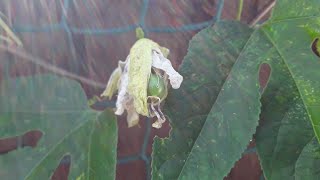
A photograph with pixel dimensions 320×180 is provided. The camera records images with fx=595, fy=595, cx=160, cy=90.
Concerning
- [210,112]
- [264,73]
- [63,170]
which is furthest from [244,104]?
[63,170]

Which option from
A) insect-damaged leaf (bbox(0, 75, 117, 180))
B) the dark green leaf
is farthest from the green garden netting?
the dark green leaf

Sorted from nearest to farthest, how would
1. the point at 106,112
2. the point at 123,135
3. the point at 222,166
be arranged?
the point at 222,166 → the point at 106,112 → the point at 123,135

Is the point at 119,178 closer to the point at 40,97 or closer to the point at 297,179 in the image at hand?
the point at 40,97

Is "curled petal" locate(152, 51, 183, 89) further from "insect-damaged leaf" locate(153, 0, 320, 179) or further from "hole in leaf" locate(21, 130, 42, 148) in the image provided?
"hole in leaf" locate(21, 130, 42, 148)

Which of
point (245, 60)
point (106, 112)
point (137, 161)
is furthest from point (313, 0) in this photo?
point (137, 161)

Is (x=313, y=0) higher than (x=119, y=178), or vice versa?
(x=313, y=0)

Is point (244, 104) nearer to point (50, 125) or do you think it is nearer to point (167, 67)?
point (167, 67)
